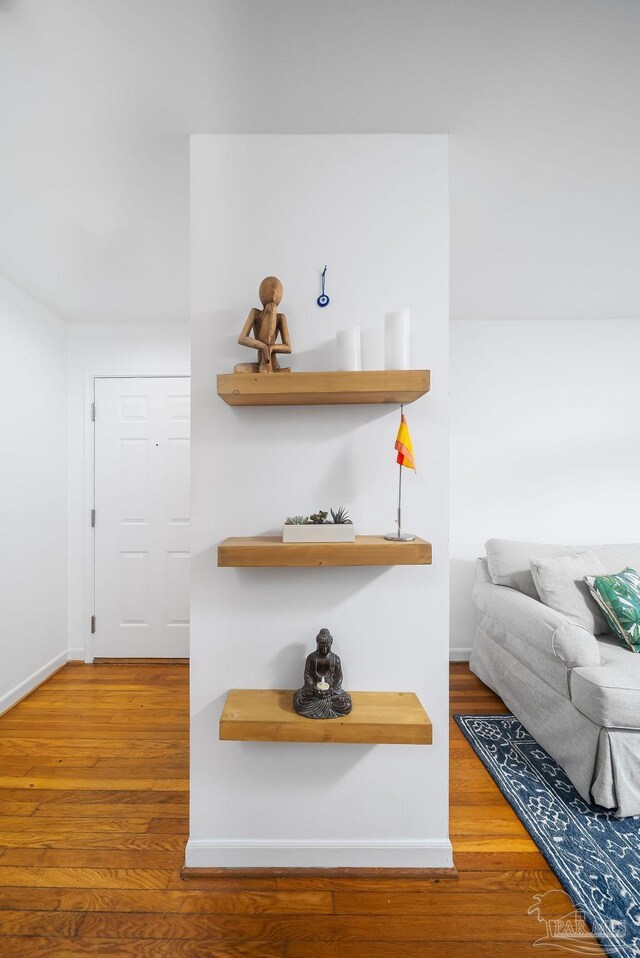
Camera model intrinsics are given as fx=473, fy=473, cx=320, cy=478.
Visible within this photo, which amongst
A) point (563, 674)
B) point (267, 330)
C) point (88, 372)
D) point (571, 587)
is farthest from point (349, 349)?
point (88, 372)

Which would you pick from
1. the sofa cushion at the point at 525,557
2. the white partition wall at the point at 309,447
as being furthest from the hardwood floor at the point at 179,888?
the sofa cushion at the point at 525,557

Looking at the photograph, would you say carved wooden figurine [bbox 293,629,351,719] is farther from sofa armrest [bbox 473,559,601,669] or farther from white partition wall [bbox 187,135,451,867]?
sofa armrest [bbox 473,559,601,669]

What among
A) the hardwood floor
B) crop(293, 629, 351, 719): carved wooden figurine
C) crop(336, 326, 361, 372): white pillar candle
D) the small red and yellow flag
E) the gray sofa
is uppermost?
crop(336, 326, 361, 372): white pillar candle

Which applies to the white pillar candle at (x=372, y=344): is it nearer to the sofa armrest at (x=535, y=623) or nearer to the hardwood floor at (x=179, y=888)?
the sofa armrest at (x=535, y=623)

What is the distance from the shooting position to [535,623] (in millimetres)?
2480

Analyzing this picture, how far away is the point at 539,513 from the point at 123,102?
3361 mm

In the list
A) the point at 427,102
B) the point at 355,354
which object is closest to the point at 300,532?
the point at 355,354

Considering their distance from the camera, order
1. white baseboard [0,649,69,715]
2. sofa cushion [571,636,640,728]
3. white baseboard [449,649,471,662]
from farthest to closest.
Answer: white baseboard [449,649,471,662] < white baseboard [0,649,69,715] < sofa cushion [571,636,640,728]

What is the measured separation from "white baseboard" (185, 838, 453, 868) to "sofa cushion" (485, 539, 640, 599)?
168 cm

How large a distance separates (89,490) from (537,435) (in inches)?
134

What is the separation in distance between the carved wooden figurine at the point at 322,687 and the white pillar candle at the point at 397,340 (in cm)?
89

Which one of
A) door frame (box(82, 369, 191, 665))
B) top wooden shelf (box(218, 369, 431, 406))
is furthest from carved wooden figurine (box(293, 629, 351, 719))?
door frame (box(82, 369, 191, 665))

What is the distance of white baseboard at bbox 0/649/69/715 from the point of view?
2.81 meters

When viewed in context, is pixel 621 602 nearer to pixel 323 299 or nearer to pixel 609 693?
pixel 609 693
